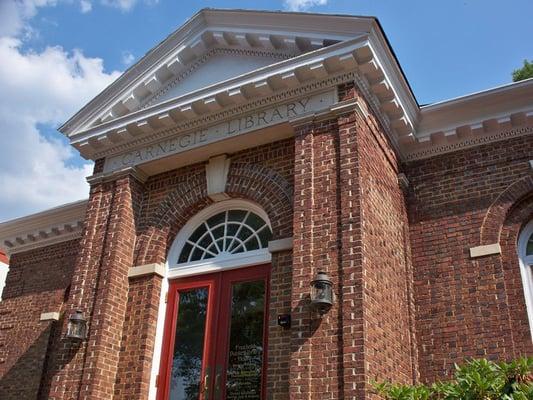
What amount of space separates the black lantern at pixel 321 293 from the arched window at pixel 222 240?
1.80 meters

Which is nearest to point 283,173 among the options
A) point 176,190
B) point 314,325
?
point 176,190

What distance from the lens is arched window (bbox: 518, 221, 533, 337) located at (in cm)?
884

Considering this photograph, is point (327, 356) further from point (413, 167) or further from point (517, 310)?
point (413, 167)

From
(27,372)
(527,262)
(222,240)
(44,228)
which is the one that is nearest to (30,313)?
(27,372)

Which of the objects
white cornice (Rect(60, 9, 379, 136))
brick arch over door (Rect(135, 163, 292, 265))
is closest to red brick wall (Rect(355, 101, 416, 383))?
brick arch over door (Rect(135, 163, 292, 265))

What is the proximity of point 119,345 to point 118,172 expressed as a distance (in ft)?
10.0

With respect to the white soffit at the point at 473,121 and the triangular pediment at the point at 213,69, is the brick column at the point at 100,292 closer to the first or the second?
the triangular pediment at the point at 213,69

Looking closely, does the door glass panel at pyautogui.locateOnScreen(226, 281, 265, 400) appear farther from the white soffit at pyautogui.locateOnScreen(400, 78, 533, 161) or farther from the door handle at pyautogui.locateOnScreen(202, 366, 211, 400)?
the white soffit at pyautogui.locateOnScreen(400, 78, 533, 161)

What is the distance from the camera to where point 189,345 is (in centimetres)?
917

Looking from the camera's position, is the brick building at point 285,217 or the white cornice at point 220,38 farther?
the white cornice at point 220,38

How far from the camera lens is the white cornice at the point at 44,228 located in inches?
555

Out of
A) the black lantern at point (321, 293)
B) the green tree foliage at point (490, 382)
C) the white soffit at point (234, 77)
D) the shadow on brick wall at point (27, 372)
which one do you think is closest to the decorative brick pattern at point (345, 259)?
the black lantern at point (321, 293)

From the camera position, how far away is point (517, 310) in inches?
345

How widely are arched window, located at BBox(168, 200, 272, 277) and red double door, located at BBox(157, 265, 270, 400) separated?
7.4 inches
